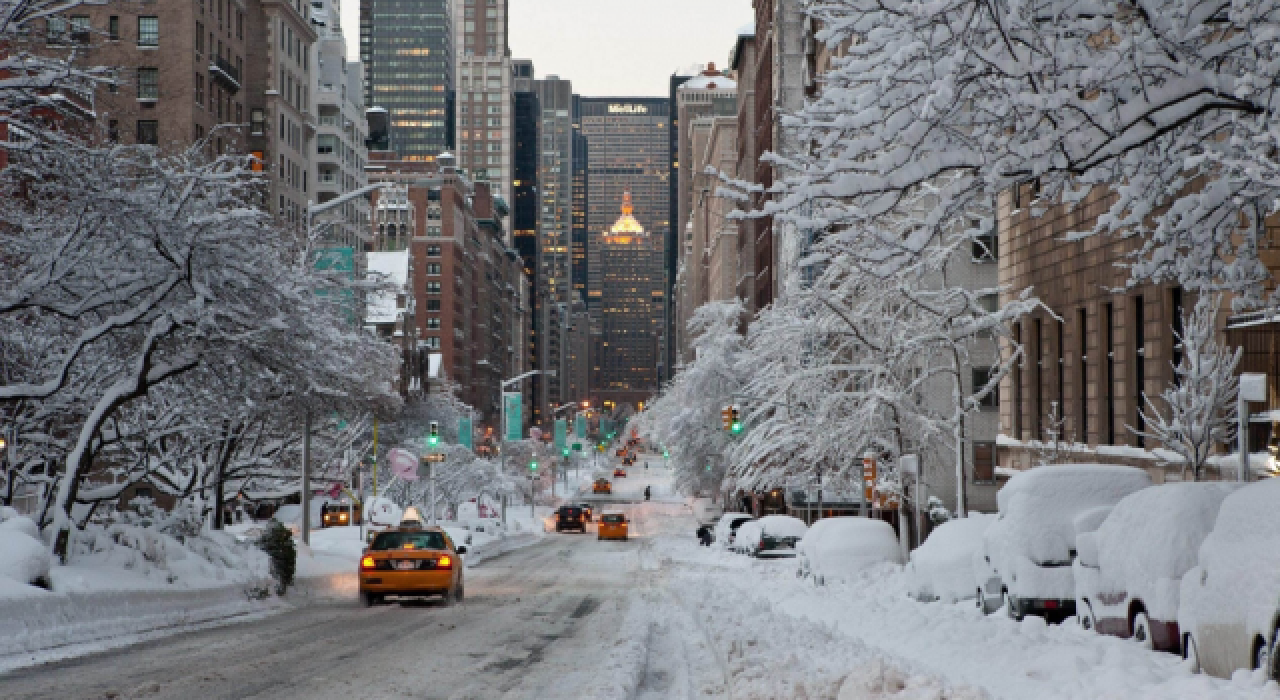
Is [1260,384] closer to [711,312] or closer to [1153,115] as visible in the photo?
[1153,115]

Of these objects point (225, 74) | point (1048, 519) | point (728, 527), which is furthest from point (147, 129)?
point (1048, 519)

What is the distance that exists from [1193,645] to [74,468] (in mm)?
16569

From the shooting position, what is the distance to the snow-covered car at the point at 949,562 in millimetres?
20828

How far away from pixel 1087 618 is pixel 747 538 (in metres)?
30.2

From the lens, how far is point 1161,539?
12477 mm

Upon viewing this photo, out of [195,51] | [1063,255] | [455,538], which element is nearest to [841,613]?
[1063,255]

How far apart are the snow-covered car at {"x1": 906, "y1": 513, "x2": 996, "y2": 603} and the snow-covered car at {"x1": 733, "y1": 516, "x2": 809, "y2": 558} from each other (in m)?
20.1

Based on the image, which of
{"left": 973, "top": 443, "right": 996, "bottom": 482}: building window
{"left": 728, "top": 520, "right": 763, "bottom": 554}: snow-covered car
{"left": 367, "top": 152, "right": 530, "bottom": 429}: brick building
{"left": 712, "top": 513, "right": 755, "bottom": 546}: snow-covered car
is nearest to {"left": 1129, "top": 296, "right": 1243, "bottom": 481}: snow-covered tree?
{"left": 728, "top": 520, "right": 763, "bottom": 554}: snow-covered car

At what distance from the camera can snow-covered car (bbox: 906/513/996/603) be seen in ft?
68.3

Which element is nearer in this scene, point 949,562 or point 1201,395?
point 949,562

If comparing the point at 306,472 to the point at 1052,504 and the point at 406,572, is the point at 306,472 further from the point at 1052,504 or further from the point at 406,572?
the point at 1052,504

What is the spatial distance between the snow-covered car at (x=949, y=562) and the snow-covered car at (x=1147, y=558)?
5.34 meters

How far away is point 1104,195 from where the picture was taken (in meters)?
33.4

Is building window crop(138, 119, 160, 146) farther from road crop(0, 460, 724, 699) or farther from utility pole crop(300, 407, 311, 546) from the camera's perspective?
road crop(0, 460, 724, 699)
